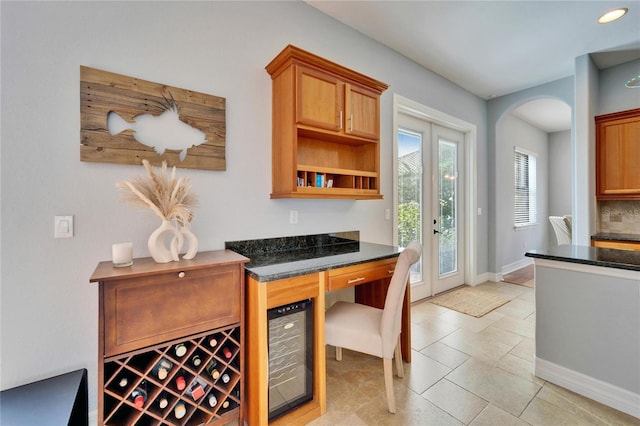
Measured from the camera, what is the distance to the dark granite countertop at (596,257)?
165cm

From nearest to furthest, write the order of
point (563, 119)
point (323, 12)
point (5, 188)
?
point (5, 188) → point (323, 12) → point (563, 119)

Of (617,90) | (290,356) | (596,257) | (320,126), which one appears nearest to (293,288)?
(290,356)

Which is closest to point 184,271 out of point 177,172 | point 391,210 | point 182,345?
point 182,345

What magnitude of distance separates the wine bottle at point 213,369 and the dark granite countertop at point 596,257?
2279mm

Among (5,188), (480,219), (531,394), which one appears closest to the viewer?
(5,188)

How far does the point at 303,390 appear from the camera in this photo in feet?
5.48

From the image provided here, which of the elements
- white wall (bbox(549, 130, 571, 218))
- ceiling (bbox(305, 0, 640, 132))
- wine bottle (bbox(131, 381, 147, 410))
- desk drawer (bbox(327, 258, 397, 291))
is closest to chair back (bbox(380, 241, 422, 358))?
desk drawer (bbox(327, 258, 397, 291))

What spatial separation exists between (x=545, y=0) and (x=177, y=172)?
128 inches

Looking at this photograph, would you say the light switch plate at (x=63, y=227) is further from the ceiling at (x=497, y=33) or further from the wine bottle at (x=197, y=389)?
the ceiling at (x=497, y=33)

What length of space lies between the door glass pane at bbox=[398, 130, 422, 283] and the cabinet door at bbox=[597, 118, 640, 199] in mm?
2103

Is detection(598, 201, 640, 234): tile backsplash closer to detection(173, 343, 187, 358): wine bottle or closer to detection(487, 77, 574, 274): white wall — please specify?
detection(487, 77, 574, 274): white wall

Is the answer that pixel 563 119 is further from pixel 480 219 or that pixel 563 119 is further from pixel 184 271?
pixel 184 271

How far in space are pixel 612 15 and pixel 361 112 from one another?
251 cm

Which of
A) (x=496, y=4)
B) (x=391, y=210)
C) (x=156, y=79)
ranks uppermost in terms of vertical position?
(x=496, y=4)
